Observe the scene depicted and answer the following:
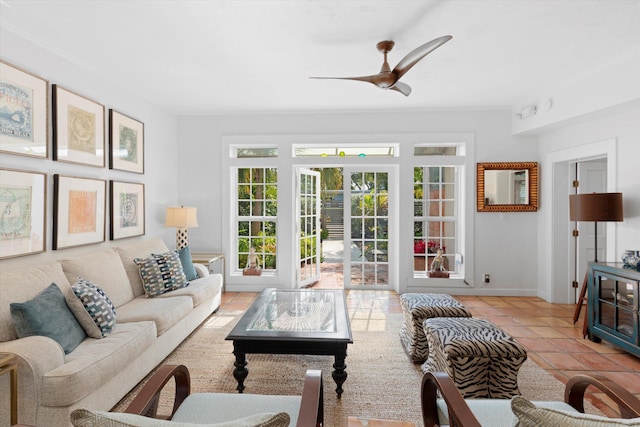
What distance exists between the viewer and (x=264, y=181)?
5219 mm

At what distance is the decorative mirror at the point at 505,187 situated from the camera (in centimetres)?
478

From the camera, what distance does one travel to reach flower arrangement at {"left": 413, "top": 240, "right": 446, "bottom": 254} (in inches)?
201

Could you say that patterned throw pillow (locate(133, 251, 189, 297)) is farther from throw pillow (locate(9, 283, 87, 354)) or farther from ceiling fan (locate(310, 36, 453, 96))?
ceiling fan (locate(310, 36, 453, 96))

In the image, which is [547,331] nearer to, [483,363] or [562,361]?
[562,361]

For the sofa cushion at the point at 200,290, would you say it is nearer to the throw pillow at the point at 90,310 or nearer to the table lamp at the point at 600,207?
the throw pillow at the point at 90,310

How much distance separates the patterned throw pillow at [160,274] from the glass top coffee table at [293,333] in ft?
3.33

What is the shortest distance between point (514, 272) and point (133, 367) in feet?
15.9

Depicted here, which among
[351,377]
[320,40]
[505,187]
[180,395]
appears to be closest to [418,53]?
[320,40]

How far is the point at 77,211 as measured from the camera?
3.16m

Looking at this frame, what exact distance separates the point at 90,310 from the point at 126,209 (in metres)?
1.85

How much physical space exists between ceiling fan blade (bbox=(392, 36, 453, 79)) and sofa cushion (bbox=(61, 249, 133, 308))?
301 centimetres

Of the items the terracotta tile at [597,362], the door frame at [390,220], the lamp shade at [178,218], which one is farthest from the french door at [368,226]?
the terracotta tile at [597,362]

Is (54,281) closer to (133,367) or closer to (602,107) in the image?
(133,367)

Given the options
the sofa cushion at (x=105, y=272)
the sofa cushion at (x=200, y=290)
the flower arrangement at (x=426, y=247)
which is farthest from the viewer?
the flower arrangement at (x=426, y=247)
